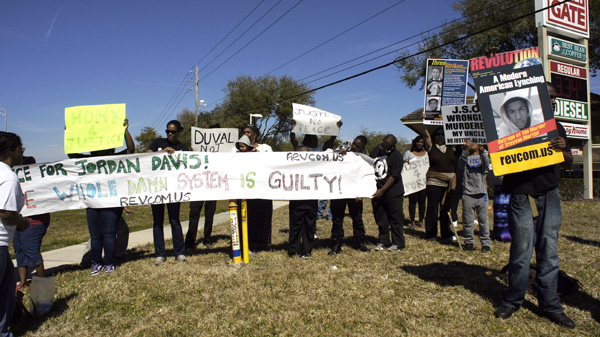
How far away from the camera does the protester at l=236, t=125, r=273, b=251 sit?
242 inches

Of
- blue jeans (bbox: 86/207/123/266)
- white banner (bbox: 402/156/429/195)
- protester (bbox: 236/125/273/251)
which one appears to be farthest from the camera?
white banner (bbox: 402/156/429/195)

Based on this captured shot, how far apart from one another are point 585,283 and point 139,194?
19.0ft

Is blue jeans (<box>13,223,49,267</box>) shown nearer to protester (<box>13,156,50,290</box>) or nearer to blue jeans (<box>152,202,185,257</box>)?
protester (<box>13,156,50,290</box>)

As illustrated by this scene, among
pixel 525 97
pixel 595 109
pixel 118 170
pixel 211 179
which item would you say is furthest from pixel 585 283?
pixel 595 109

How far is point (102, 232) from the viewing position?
5129 millimetres

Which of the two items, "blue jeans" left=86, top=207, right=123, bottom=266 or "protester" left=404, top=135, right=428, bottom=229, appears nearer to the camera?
"blue jeans" left=86, top=207, right=123, bottom=266

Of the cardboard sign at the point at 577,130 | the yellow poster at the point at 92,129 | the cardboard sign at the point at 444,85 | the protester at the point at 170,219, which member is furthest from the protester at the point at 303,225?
the cardboard sign at the point at 577,130

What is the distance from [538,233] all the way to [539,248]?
137mm

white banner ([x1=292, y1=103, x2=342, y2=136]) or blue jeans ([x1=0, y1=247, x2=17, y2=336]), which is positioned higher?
white banner ([x1=292, y1=103, x2=342, y2=136])

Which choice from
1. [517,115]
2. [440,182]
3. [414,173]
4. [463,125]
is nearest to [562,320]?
[517,115]

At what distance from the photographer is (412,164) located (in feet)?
25.1

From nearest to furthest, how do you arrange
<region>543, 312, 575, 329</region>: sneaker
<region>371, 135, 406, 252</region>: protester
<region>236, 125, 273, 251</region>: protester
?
<region>543, 312, 575, 329</region>: sneaker
<region>371, 135, 406, 252</region>: protester
<region>236, 125, 273, 251</region>: protester

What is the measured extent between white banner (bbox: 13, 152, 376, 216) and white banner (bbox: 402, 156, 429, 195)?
1848mm

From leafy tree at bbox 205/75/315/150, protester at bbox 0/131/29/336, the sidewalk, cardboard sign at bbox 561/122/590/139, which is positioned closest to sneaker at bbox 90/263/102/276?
the sidewalk
